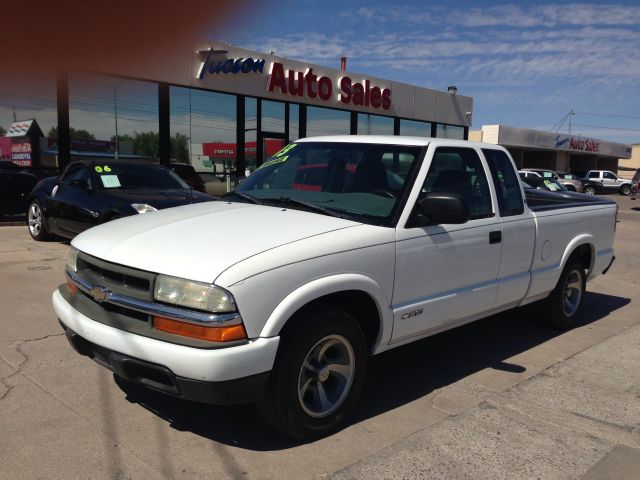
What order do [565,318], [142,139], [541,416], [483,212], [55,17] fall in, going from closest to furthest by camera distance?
1. [55,17]
2. [541,416]
3. [483,212]
4. [565,318]
5. [142,139]

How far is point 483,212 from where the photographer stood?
14.6 ft

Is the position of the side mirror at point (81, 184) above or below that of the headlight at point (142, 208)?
above

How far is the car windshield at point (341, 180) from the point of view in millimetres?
3816

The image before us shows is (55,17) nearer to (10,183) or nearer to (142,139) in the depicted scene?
(10,183)

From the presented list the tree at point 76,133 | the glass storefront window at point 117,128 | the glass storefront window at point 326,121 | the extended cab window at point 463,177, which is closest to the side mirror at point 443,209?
the extended cab window at point 463,177

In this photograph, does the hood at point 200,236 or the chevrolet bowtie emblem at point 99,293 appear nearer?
the hood at point 200,236

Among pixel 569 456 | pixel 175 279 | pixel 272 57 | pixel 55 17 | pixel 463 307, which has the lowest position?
pixel 569 456

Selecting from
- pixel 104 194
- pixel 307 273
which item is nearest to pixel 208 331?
pixel 307 273

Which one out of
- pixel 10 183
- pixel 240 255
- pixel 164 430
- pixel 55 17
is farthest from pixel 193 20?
pixel 10 183

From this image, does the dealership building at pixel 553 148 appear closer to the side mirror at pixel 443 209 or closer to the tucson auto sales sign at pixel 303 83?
the tucson auto sales sign at pixel 303 83

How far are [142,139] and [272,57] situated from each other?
16.3 ft

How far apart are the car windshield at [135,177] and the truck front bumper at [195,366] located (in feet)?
19.3

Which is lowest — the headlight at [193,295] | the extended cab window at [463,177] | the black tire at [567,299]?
the black tire at [567,299]

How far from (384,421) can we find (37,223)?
27.3ft
